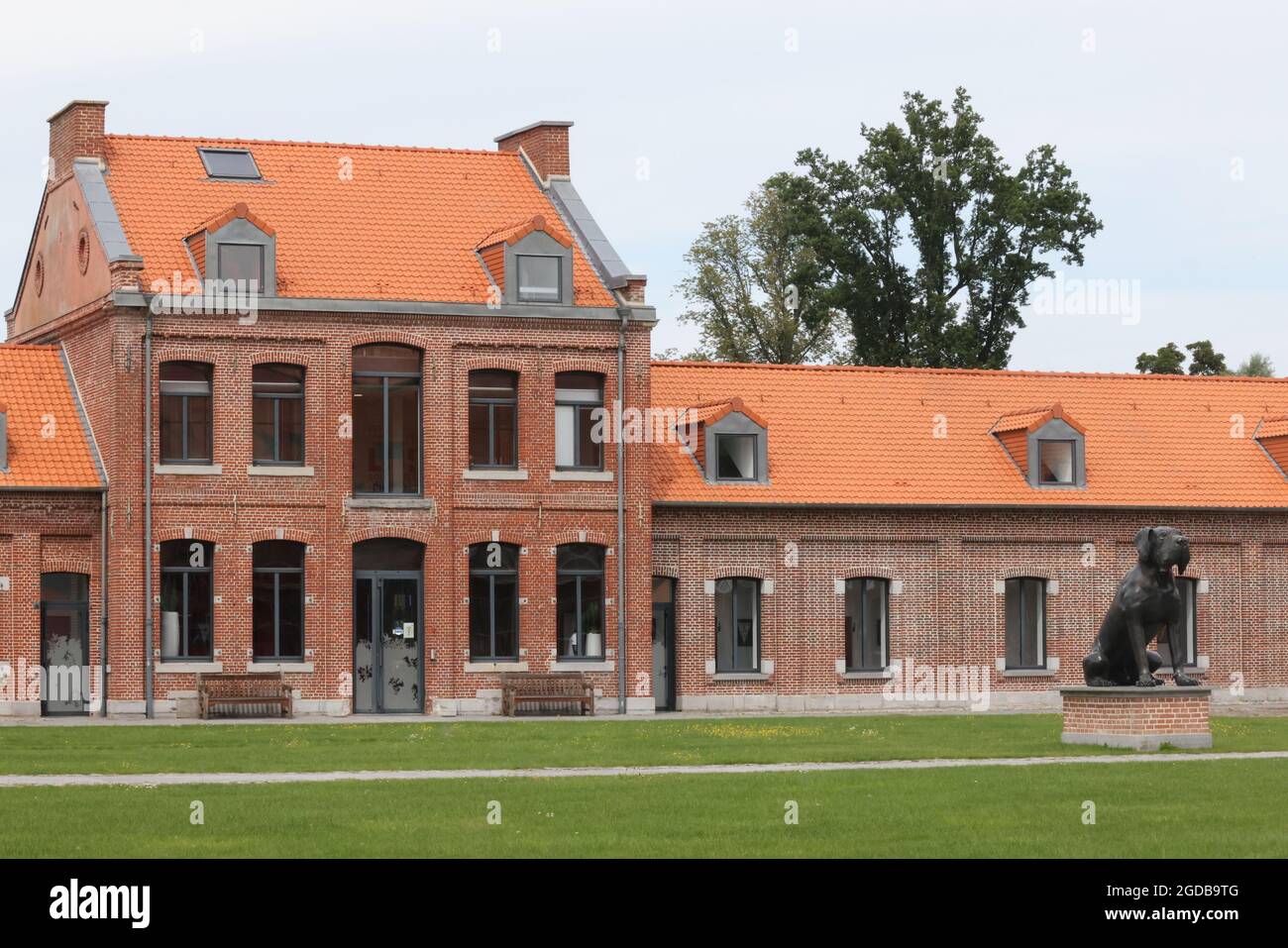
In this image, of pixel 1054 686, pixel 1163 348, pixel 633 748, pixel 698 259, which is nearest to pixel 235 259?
pixel 633 748

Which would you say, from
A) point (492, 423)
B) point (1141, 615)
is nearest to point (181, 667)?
point (492, 423)

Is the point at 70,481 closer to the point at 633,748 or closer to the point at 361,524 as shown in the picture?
the point at 361,524

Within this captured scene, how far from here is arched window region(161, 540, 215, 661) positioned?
40188 millimetres

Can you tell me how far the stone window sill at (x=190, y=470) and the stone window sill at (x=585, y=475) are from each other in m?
6.27

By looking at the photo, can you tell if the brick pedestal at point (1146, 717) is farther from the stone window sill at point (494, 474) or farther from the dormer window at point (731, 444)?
the dormer window at point (731, 444)

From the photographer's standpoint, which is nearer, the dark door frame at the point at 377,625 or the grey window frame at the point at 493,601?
the dark door frame at the point at 377,625

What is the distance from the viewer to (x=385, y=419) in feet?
136

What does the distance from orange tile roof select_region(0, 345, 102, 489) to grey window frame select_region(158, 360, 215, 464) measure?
1.48 metres

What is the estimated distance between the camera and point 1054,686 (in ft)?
152

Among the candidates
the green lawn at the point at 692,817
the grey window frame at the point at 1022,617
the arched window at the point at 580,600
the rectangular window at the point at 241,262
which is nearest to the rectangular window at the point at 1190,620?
the grey window frame at the point at 1022,617

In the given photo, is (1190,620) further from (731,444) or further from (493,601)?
(493,601)

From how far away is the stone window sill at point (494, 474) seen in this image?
41.8 meters
